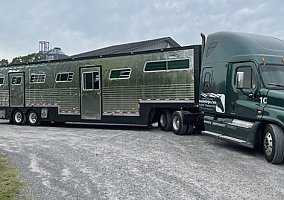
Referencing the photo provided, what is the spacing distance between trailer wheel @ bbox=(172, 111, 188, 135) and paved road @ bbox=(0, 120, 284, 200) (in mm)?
1340

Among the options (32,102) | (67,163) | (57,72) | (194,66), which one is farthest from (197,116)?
(32,102)

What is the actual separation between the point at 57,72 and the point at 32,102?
2.37 m

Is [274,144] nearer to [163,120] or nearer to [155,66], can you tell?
[163,120]

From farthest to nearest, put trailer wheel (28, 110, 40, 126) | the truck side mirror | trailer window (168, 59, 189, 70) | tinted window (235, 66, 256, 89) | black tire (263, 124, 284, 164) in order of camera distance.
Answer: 1. trailer wheel (28, 110, 40, 126)
2. trailer window (168, 59, 189, 70)
3. the truck side mirror
4. tinted window (235, 66, 256, 89)
5. black tire (263, 124, 284, 164)

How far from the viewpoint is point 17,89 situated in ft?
68.4

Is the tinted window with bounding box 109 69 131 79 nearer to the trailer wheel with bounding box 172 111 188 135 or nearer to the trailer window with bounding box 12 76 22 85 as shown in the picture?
the trailer wheel with bounding box 172 111 188 135

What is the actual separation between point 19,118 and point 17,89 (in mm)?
1535

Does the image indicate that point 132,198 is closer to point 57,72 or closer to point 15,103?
point 57,72

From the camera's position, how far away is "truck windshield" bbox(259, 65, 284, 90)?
9.71 metres

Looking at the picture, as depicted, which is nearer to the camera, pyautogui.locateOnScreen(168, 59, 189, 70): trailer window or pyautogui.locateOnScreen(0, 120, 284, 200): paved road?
pyautogui.locateOnScreen(0, 120, 284, 200): paved road

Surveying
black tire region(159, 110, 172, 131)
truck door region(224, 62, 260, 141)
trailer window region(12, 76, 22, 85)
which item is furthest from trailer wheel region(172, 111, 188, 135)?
trailer window region(12, 76, 22, 85)

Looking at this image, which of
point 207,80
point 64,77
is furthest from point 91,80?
point 207,80

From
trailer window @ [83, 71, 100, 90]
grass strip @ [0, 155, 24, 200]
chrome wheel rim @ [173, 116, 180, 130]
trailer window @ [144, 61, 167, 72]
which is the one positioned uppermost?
trailer window @ [144, 61, 167, 72]

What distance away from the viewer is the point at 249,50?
10500 millimetres
